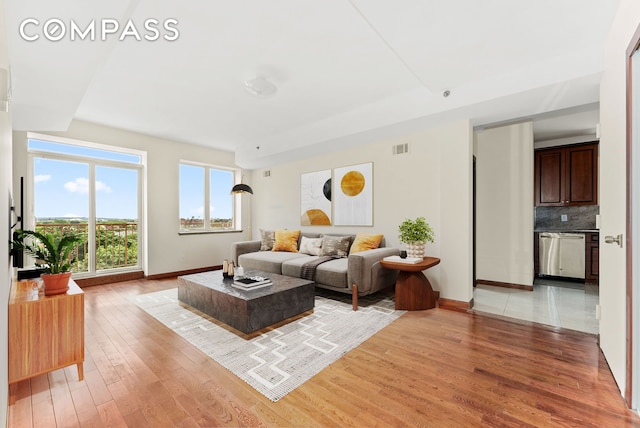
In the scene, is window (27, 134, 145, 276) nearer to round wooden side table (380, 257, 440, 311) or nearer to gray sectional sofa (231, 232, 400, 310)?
gray sectional sofa (231, 232, 400, 310)

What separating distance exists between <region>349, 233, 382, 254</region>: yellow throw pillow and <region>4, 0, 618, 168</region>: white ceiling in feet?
5.00

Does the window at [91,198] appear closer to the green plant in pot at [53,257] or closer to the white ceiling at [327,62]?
the white ceiling at [327,62]

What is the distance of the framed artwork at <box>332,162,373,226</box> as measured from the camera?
461 centimetres

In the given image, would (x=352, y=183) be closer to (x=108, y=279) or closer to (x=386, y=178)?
(x=386, y=178)

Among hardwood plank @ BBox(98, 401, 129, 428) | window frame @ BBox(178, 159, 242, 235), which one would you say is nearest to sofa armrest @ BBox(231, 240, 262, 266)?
window frame @ BBox(178, 159, 242, 235)

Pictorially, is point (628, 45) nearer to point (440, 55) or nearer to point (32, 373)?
point (440, 55)

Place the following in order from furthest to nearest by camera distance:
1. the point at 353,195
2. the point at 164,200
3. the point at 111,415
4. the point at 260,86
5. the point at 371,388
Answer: the point at 164,200 < the point at 353,195 < the point at 260,86 < the point at 371,388 < the point at 111,415

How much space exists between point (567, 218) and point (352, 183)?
4219mm

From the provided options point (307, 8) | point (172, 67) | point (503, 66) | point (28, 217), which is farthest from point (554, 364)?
point (28, 217)

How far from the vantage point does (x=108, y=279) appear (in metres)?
4.81

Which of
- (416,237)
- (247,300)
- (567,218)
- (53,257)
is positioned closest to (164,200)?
(53,257)

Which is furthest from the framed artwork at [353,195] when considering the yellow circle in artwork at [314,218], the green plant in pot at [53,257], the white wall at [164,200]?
the green plant in pot at [53,257]

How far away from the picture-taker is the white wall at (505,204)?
428 cm

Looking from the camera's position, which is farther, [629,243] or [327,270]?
[327,270]
